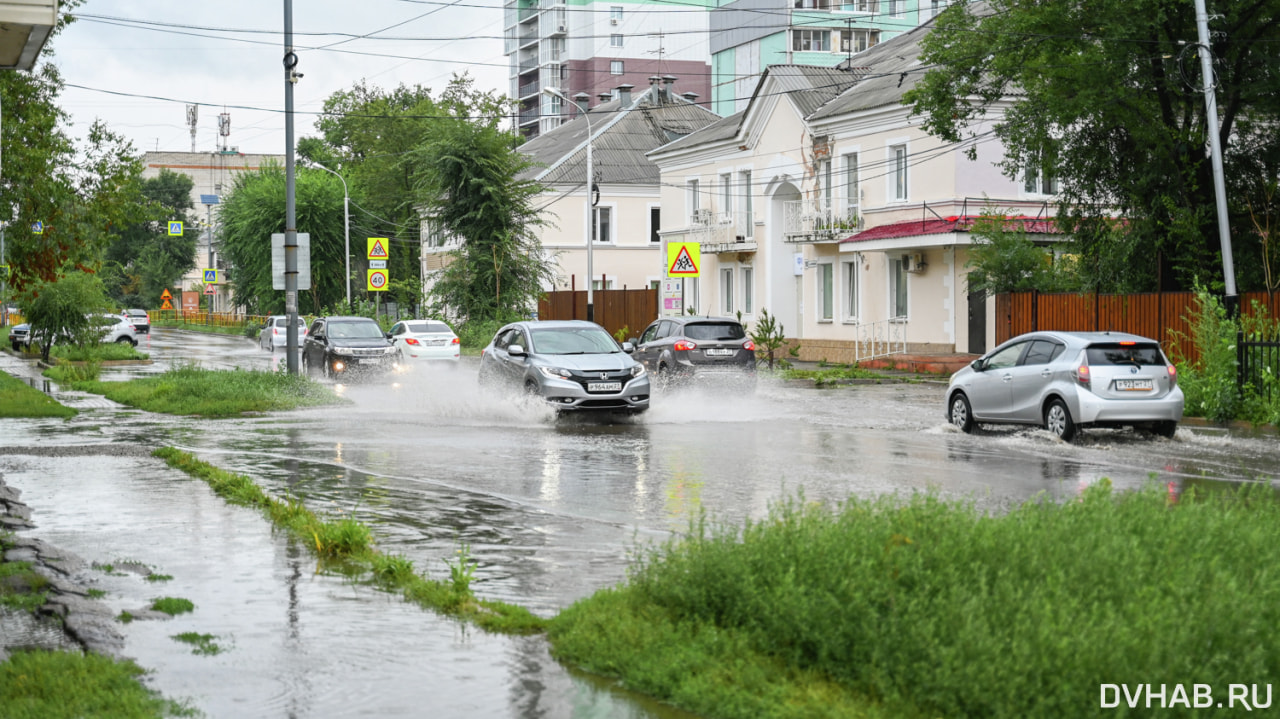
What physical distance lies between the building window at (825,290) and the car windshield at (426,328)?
1348 centimetres

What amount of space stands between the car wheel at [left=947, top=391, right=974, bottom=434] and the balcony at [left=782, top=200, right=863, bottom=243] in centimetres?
2206

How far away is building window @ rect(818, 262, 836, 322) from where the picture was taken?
45656 mm

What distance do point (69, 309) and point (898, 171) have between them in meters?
25.9

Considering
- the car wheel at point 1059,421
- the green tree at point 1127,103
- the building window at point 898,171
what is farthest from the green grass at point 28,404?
the building window at point 898,171

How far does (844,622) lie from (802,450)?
38.2 feet

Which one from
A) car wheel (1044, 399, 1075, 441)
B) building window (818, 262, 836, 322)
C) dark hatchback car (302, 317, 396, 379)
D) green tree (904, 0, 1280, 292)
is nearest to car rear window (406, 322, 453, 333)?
dark hatchback car (302, 317, 396, 379)

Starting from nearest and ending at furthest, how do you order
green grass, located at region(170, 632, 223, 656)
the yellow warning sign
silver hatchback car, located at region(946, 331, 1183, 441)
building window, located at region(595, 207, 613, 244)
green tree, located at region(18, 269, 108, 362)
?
green grass, located at region(170, 632, 223, 656)
silver hatchback car, located at region(946, 331, 1183, 441)
the yellow warning sign
green tree, located at region(18, 269, 108, 362)
building window, located at region(595, 207, 613, 244)

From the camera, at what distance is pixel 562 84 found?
115438mm

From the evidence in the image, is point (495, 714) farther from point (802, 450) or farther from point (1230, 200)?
point (1230, 200)

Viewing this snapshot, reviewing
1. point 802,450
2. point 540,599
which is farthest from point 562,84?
point 540,599

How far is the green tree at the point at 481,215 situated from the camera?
5072cm

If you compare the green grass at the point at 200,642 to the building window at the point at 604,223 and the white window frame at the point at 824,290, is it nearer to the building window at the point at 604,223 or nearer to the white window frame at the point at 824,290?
the white window frame at the point at 824,290

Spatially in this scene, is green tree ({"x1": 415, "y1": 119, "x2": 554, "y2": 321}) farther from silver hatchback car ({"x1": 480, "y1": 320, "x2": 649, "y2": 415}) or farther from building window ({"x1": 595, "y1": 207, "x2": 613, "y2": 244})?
silver hatchback car ({"x1": 480, "y1": 320, "x2": 649, "y2": 415})

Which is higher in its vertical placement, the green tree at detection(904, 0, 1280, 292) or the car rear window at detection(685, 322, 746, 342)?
the green tree at detection(904, 0, 1280, 292)
